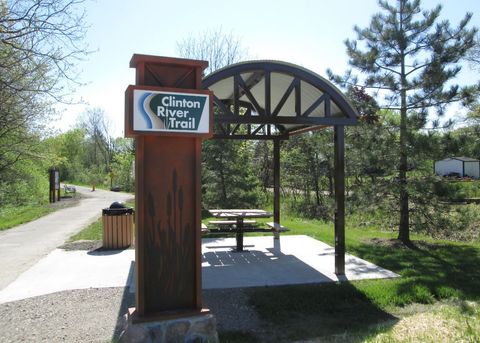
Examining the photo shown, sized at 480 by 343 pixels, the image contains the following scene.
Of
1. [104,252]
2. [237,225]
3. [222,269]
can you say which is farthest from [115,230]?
[222,269]

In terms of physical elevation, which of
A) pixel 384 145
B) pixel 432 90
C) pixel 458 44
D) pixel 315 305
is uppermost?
pixel 458 44

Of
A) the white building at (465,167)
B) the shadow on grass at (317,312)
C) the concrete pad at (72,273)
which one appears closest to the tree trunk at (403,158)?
the shadow on grass at (317,312)

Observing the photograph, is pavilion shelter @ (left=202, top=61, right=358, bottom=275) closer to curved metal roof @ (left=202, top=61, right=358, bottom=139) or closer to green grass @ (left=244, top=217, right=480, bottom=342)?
curved metal roof @ (left=202, top=61, right=358, bottom=139)

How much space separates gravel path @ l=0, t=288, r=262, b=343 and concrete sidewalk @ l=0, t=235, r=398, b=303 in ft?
1.23

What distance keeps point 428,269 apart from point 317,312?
2.93 metres

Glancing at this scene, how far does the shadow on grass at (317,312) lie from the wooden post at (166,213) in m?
1.13

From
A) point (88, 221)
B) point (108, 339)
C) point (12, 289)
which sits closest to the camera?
point (108, 339)

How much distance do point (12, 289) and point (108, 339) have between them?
2.59 meters

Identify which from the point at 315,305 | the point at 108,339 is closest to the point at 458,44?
the point at 315,305

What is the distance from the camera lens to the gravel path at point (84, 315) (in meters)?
4.38

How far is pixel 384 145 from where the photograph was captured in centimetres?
931

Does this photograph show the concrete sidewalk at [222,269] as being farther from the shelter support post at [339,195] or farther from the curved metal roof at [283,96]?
the curved metal roof at [283,96]

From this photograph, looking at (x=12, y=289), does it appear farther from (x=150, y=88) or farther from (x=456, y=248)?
(x=456, y=248)

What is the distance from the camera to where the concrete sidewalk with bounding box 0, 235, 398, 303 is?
622 centimetres
